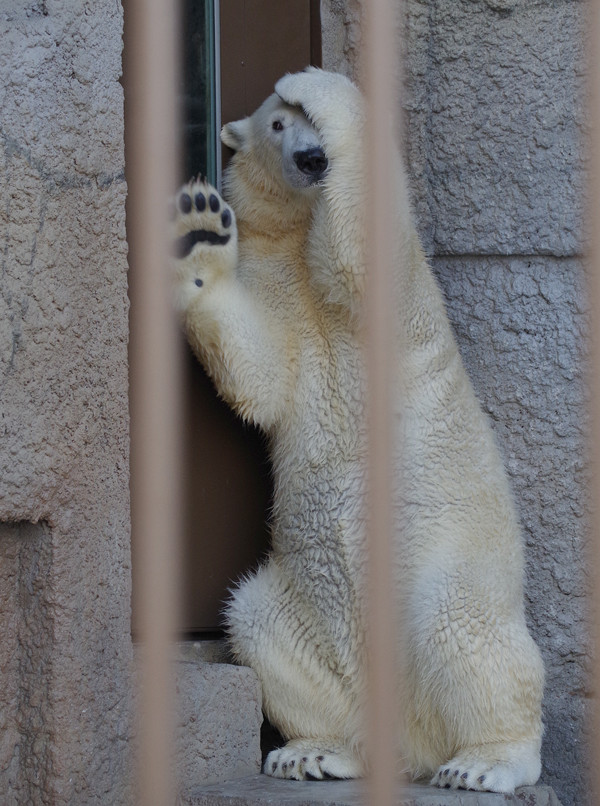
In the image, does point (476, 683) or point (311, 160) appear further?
point (311, 160)

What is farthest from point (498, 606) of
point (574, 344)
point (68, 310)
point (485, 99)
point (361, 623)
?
point (485, 99)

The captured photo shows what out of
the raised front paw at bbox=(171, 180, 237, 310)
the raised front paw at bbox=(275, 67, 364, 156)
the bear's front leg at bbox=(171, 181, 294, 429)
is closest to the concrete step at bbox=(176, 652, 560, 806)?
the bear's front leg at bbox=(171, 181, 294, 429)

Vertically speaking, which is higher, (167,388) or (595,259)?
(595,259)

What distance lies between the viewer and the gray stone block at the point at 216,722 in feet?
6.82

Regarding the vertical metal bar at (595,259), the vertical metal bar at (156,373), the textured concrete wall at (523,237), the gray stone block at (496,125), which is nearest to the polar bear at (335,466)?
the textured concrete wall at (523,237)

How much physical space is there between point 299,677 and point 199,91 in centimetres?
124

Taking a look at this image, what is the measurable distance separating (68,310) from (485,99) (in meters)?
1.39

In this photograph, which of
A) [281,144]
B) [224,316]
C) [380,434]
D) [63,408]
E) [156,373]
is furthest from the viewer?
[281,144]

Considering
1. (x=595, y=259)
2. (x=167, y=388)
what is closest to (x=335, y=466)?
(x=595, y=259)

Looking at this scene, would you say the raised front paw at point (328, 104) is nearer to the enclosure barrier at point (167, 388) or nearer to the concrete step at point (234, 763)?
the concrete step at point (234, 763)

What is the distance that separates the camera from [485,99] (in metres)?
2.73

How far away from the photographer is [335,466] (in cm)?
235

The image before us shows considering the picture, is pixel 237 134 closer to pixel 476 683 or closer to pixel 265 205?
pixel 265 205

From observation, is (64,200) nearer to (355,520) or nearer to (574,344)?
(355,520)
